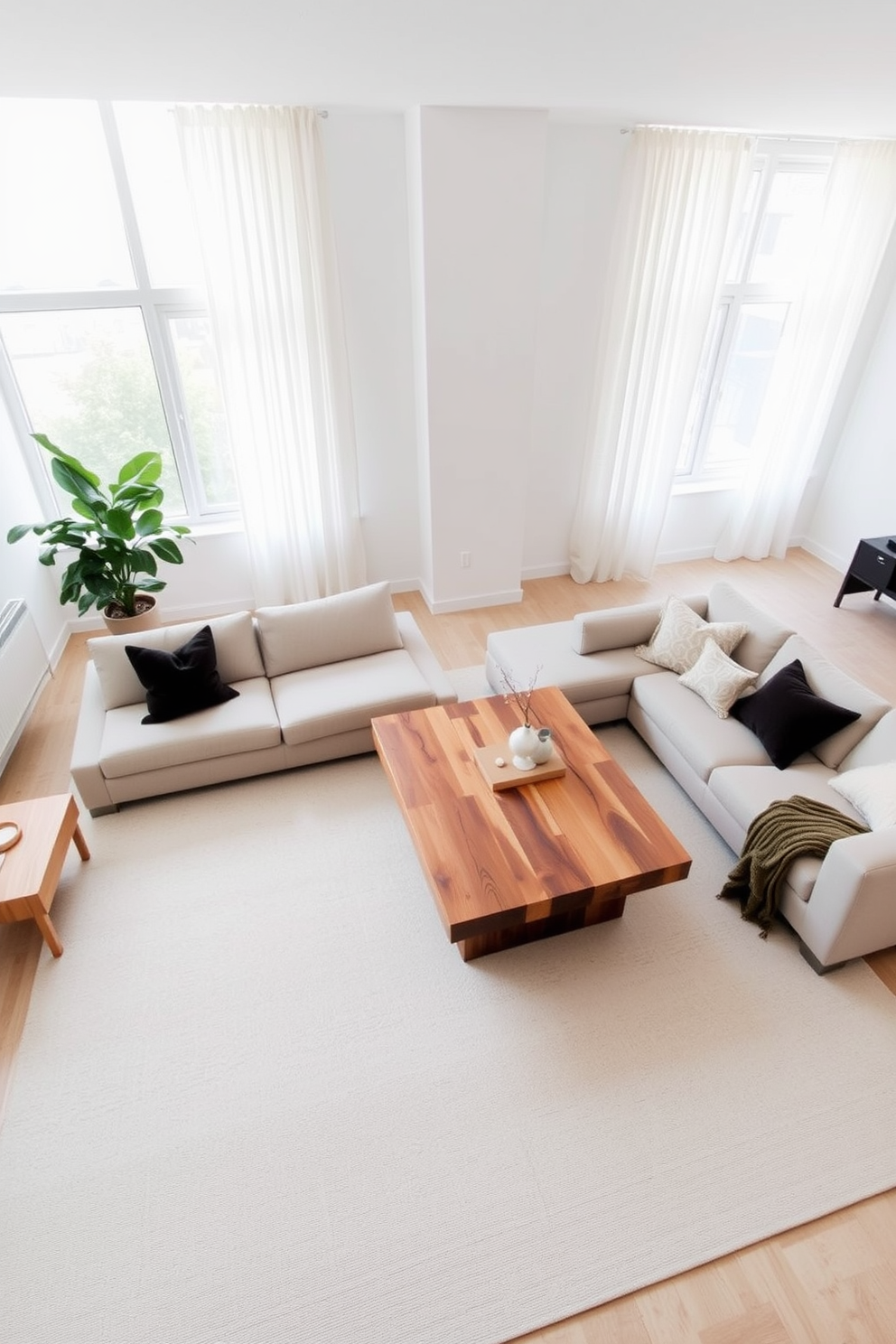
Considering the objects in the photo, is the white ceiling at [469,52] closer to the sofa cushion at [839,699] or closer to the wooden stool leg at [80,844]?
the sofa cushion at [839,699]

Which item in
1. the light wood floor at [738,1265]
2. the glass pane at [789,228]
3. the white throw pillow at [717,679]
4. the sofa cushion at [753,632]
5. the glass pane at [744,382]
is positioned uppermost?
Result: the glass pane at [789,228]

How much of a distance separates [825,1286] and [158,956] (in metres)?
2.43

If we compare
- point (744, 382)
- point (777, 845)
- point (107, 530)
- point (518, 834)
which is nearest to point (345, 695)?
point (518, 834)

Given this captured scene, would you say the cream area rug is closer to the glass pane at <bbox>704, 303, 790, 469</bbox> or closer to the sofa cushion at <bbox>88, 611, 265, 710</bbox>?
the sofa cushion at <bbox>88, 611, 265, 710</bbox>

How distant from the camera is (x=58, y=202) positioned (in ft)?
12.5

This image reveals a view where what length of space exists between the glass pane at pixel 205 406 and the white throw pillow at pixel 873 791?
406 centimetres

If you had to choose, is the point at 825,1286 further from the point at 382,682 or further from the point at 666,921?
the point at 382,682

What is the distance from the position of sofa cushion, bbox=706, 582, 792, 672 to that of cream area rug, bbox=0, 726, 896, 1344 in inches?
43.9

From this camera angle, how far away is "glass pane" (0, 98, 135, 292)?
3.62 metres

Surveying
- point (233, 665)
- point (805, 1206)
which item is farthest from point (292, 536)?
point (805, 1206)

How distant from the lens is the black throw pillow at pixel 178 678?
3371 millimetres

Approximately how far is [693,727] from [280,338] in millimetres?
3291

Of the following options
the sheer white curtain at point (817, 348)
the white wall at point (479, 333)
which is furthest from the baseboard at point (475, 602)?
the sheer white curtain at point (817, 348)

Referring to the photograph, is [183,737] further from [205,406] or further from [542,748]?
[205,406]
